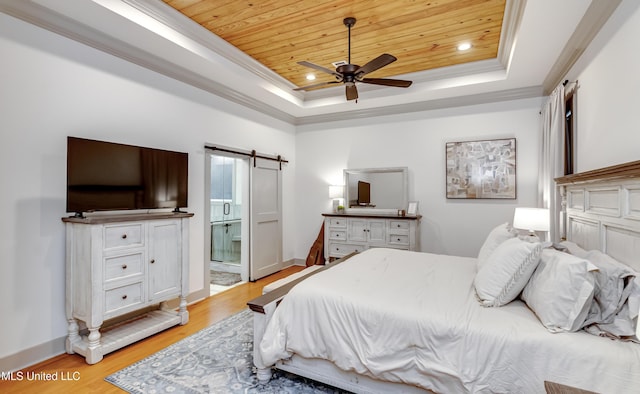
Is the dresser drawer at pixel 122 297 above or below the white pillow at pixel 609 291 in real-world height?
below

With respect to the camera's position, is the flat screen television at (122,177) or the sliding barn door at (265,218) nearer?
the flat screen television at (122,177)

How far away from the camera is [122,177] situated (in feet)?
9.27

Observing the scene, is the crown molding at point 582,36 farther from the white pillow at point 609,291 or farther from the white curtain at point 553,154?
the white pillow at point 609,291

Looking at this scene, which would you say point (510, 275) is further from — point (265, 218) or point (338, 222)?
point (265, 218)

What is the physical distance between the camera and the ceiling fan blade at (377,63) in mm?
2607

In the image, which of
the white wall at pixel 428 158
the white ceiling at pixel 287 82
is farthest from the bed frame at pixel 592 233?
the white wall at pixel 428 158

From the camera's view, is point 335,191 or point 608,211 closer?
point 608,211

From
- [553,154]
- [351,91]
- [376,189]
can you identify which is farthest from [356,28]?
[376,189]

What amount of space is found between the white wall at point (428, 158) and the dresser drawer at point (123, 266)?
321 centimetres

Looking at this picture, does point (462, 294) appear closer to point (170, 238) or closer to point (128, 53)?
point (170, 238)

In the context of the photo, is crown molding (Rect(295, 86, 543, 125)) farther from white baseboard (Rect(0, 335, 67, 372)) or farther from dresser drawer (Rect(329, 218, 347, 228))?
white baseboard (Rect(0, 335, 67, 372))

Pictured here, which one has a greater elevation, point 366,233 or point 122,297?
point 366,233

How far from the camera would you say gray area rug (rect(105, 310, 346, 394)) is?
210 cm

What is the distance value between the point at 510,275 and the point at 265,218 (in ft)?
12.3
